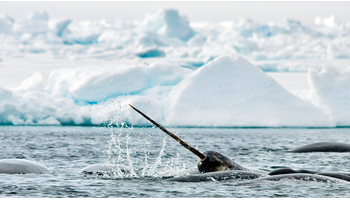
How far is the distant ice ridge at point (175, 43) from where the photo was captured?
173ft

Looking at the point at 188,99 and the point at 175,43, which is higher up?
the point at 175,43

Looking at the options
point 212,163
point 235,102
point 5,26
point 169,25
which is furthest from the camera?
point 5,26

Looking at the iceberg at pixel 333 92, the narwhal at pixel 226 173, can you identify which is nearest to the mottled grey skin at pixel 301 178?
the narwhal at pixel 226 173

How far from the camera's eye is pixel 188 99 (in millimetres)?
19781

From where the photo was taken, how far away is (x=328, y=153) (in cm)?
1292

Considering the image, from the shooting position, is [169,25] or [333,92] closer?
[333,92]

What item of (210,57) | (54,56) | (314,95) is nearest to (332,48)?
(210,57)

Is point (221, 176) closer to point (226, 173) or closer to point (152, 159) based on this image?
point (226, 173)

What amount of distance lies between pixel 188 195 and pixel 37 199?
1.97 meters

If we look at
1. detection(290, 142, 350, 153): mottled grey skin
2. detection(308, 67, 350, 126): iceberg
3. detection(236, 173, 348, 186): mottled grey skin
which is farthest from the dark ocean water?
detection(308, 67, 350, 126): iceberg

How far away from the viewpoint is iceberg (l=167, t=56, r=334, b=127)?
19.6 metres

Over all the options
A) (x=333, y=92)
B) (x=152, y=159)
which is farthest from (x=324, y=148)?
(x=333, y=92)

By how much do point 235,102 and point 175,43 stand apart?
44342mm

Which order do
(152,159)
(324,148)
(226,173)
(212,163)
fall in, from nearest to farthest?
(226,173), (212,163), (152,159), (324,148)
